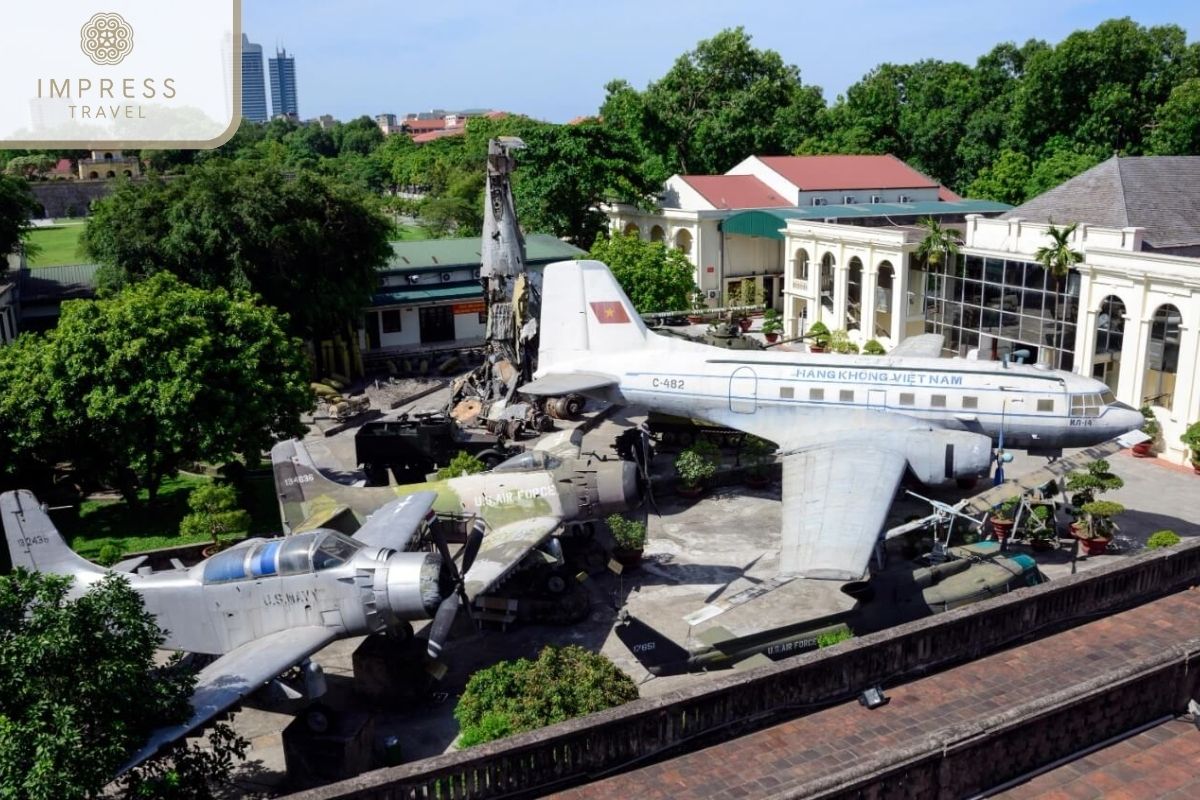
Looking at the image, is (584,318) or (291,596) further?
(584,318)

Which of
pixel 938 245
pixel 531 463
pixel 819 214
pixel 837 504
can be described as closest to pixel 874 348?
pixel 938 245

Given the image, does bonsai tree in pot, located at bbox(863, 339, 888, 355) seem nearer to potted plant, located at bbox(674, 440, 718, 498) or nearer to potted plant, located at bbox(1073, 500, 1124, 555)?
potted plant, located at bbox(674, 440, 718, 498)

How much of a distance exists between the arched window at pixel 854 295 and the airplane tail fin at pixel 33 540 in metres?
38.1

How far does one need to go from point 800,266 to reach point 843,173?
1320 cm

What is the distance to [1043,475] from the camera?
24.0m

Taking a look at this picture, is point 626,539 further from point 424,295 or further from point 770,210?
point 770,210

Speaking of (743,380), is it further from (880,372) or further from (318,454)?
(318,454)

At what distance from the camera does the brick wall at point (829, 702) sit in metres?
12.2

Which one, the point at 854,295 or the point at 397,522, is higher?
the point at 854,295

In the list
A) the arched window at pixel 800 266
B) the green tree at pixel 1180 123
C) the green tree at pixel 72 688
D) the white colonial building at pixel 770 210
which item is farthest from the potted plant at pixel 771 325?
the green tree at pixel 72 688

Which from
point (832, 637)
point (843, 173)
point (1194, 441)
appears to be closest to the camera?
point (832, 637)

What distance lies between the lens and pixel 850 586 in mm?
19578

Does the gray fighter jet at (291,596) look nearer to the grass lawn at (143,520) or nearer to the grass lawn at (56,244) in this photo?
the grass lawn at (143,520)

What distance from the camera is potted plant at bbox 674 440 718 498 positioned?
29000 mm
